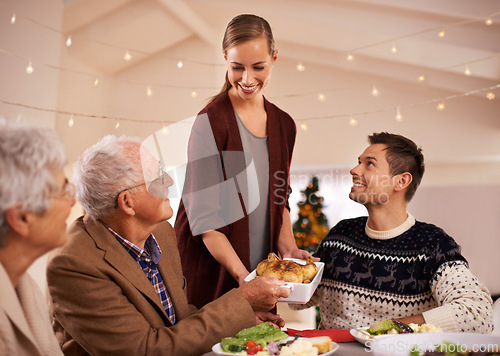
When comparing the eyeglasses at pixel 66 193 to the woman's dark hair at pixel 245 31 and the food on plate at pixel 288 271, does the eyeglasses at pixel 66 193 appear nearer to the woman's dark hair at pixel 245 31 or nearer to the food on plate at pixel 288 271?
the food on plate at pixel 288 271

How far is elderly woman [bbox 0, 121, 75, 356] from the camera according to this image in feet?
3.06

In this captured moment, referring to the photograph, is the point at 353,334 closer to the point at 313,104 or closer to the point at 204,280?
the point at 204,280

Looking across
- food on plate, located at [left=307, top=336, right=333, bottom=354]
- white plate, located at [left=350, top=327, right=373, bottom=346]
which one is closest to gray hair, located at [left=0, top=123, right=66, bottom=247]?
food on plate, located at [left=307, top=336, right=333, bottom=354]

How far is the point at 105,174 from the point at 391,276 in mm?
974

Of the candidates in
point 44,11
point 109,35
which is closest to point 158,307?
point 44,11

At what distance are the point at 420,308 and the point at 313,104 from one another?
17.1ft

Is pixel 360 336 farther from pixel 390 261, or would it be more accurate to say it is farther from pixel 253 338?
pixel 390 261

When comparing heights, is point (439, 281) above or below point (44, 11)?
below

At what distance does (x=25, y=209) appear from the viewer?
948 mm

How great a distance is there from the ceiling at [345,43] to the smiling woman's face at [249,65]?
296 cm

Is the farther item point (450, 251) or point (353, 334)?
Result: point (450, 251)

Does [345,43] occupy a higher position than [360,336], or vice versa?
[345,43]

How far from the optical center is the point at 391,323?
121cm

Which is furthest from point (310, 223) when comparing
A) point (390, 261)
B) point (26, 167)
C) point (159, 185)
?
point (26, 167)
